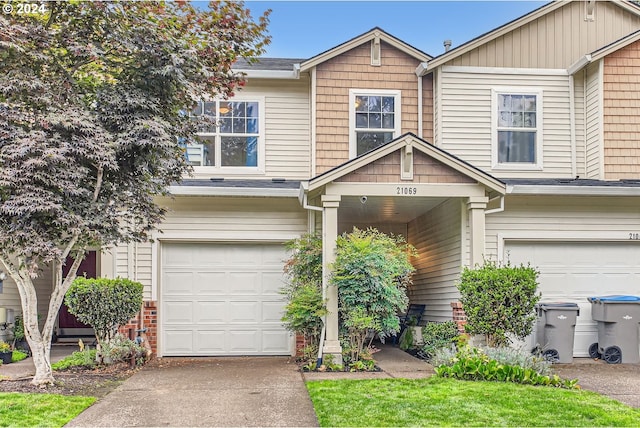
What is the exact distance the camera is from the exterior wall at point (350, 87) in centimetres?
1117

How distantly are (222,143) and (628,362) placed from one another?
26.3 feet

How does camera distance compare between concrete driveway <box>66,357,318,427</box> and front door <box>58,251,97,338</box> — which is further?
front door <box>58,251,97,338</box>

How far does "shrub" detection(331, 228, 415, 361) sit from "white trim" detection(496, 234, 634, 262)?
255 centimetres

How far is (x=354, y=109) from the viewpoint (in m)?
11.4

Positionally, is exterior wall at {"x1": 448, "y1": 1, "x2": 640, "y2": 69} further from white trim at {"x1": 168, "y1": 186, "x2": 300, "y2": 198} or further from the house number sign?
white trim at {"x1": 168, "y1": 186, "x2": 300, "y2": 198}

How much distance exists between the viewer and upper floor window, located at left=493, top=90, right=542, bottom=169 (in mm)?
11391

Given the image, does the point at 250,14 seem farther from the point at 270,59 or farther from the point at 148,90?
the point at 270,59

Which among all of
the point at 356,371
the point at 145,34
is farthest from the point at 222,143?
the point at 356,371

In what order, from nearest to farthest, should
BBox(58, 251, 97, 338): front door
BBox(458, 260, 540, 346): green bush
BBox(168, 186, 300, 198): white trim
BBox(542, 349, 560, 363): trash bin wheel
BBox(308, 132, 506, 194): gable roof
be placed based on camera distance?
BBox(458, 260, 540, 346): green bush < BBox(308, 132, 506, 194): gable roof < BBox(542, 349, 560, 363): trash bin wheel < BBox(168, 186, 300, 198): white trim < BBox(58, 251, 97, 338): front door

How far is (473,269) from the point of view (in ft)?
29.6

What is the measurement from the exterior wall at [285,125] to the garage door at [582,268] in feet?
13.8

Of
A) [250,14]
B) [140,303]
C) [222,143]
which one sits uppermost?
[250,14]

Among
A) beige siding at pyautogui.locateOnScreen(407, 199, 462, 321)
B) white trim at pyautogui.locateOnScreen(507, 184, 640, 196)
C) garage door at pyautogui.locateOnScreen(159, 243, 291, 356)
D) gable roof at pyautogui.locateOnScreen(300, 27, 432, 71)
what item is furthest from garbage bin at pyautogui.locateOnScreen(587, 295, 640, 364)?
gable roof at pyautogui.locateOnScreen(300, 27, 432, 71)
